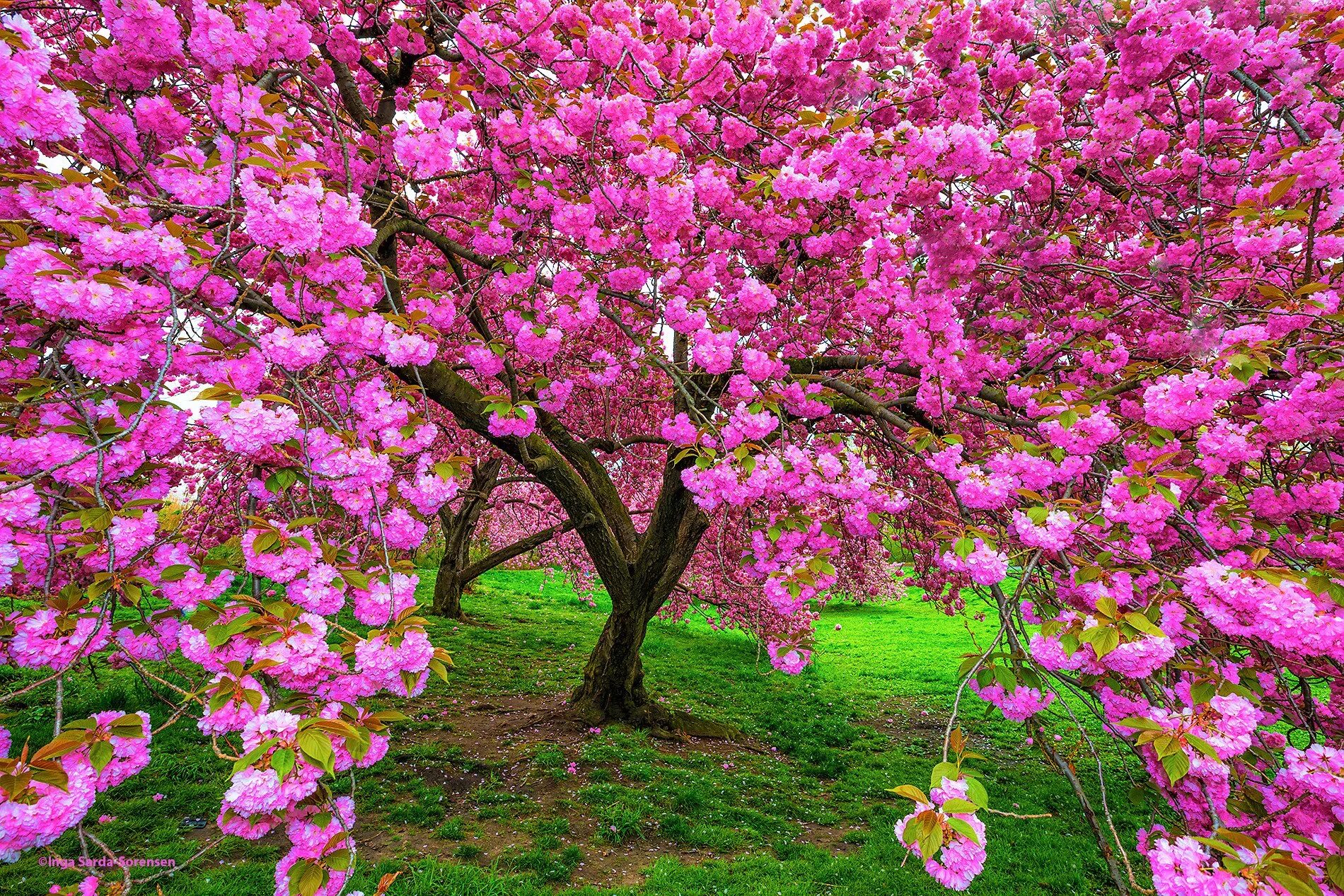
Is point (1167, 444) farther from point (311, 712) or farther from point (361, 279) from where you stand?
point (361, 279)

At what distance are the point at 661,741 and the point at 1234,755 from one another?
655 cm

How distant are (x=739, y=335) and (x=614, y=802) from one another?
4762 millimetres

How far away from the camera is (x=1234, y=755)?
1.99 m

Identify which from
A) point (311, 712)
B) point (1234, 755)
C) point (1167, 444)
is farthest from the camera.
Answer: point (1167, 444)

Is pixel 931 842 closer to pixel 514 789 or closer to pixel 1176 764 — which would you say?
pixel 1176 764

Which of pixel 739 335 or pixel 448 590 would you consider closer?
pixel 739 335

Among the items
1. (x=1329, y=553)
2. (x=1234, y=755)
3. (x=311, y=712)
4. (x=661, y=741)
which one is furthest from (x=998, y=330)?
(x=661, y=741)

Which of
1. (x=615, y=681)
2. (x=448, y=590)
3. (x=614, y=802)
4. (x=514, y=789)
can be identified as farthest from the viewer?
(x=448, y=590)

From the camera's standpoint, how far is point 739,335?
4469 mm

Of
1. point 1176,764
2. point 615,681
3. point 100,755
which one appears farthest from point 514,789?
point 1176,764

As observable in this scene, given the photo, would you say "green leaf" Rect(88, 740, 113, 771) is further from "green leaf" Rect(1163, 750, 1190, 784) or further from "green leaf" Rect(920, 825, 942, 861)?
"green leaf" Rect(1163, 750, 1190, 784)

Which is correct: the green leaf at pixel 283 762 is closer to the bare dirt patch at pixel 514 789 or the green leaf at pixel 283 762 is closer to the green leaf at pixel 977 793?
the green leaf at pixel 977 793

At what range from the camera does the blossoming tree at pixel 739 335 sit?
6.55 ft

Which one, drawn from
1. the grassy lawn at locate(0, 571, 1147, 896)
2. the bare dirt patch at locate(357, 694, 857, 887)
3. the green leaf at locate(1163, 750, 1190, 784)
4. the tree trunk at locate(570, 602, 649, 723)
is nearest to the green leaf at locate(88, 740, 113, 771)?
the grassy lawn at locate(0, 571, 1147, 896)
